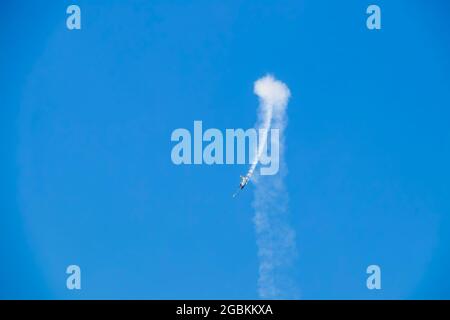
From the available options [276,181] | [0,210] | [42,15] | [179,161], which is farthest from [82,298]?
[42,15]

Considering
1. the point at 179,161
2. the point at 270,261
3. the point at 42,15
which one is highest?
the point at 42,15

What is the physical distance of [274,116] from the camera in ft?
70.0

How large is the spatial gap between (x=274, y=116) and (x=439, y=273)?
6.72 metres

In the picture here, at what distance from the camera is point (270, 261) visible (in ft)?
69.3

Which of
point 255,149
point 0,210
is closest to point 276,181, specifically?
point 255,149

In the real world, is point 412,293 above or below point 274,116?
below

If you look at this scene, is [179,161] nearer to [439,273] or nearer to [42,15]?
[42,15]
